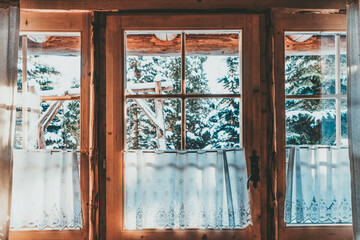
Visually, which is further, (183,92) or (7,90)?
(183,92)

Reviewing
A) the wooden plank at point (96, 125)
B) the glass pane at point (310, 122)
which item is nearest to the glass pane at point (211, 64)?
the glass pane at point (310, 122)

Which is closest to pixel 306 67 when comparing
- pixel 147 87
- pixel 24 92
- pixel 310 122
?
pixel 310 122

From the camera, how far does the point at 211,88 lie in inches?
80.7

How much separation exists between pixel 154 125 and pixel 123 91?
1.10 ft

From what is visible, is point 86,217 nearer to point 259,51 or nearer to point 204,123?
point 204,123

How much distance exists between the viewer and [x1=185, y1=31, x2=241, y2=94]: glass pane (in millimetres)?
2053

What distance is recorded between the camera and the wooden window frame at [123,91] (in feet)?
6.59

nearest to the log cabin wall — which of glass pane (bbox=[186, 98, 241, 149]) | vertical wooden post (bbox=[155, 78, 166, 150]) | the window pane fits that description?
the window pane

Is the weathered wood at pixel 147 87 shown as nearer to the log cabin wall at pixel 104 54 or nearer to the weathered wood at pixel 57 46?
the log cabin wall at pixel 104 54

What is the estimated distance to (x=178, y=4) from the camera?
2.06 meters

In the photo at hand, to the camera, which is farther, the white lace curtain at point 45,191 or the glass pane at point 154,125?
the glass pane at point 154,125

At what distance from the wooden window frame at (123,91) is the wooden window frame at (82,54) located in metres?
0.10

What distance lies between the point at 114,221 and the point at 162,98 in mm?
951

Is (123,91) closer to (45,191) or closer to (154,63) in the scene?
(154,63)
